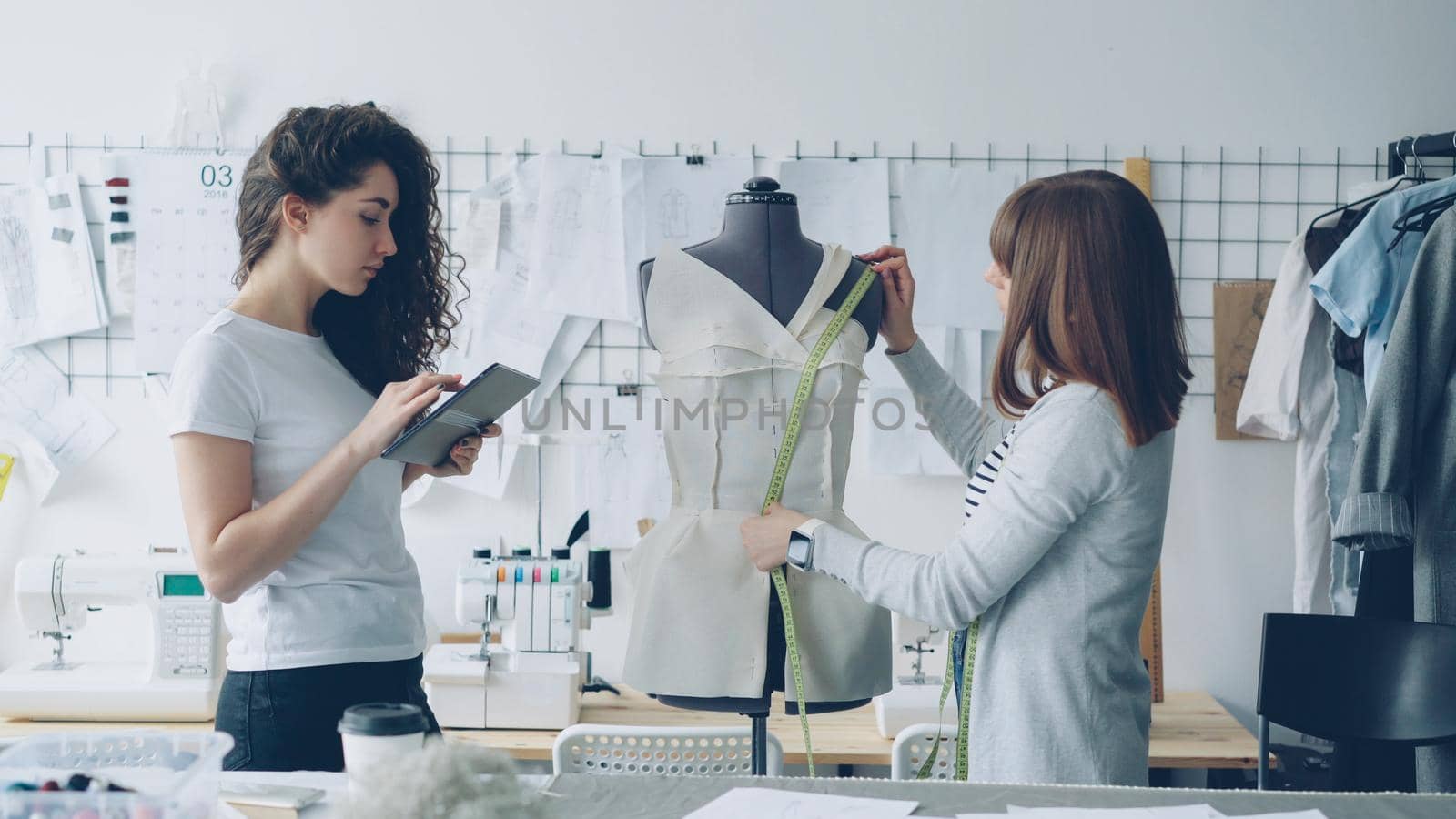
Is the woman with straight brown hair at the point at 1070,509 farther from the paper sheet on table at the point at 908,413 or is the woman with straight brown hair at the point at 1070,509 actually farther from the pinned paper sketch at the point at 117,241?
the pinned paper sketch at the point at 117,241

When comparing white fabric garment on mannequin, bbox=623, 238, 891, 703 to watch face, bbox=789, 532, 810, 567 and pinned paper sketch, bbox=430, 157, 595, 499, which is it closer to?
watch face, bbox=789, 532, 810, 567

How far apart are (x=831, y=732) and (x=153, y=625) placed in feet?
5.07

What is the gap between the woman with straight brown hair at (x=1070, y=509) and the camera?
1.56 meters

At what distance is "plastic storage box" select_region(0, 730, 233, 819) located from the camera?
102 centimetres

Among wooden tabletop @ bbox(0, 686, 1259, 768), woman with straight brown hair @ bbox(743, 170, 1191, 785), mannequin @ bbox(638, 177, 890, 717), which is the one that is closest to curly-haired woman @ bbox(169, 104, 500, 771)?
mannequin @ bbox(638, 177, 890, 717)

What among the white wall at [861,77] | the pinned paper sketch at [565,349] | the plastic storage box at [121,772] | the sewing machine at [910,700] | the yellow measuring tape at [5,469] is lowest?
the sewing machine at [910,700]

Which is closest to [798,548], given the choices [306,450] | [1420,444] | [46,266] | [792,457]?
[792,457]

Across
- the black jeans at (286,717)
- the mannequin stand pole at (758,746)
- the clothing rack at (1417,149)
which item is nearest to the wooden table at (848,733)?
the mannequin stand pole at (758,746)

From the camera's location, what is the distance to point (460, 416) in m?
1.76

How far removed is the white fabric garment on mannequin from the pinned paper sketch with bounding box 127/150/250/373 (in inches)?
68.5

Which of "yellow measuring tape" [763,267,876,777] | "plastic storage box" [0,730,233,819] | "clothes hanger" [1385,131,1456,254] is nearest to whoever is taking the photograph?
"plastic storage box" [0,730,233,819]

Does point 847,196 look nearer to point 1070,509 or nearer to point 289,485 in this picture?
point 1070,509

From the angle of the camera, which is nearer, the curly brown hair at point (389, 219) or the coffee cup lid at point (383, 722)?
the coffee cup lid at point (383, 722)

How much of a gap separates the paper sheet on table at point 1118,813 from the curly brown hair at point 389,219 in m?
1.11
